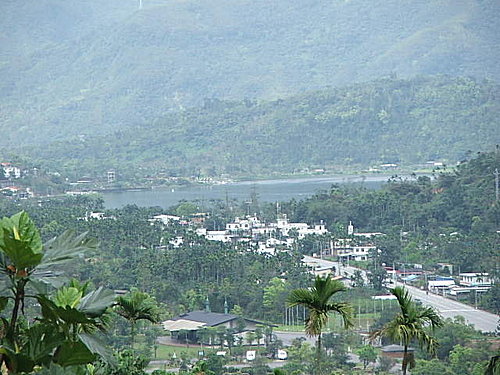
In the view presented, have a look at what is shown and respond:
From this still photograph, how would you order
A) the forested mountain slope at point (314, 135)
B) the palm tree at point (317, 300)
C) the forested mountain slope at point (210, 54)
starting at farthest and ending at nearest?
1. the forested mountain slope at point (210, 54)
2. the forested mountain slope at point (314, 135)
3. the palm tree at point (317, 300)

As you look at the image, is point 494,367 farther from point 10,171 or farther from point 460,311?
point 10,171

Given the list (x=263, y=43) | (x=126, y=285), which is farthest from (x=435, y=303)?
(x=263, y=43)

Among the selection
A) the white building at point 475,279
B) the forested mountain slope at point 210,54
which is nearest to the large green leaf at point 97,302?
the white building at point 475,279

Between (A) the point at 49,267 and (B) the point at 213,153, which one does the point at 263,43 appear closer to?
(B) the point at 213,153

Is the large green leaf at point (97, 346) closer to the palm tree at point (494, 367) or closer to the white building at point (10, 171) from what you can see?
the palm tree at point (494, 367)

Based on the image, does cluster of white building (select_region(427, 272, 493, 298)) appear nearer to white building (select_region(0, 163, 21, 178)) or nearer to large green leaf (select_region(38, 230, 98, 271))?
large green leaf (select_region(38, 230, 98, 271))

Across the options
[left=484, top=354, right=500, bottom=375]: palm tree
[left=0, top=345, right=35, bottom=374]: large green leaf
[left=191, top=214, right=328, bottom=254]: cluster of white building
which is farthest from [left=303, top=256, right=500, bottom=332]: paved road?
[left=0, top=345, right=35, bottom=374]: large green leaf

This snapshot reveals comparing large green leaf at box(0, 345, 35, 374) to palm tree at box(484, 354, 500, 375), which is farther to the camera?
palm tree at box(484, 354, 500, 375)
